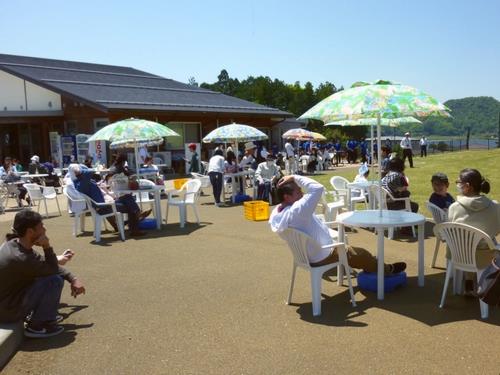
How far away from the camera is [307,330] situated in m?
4.03

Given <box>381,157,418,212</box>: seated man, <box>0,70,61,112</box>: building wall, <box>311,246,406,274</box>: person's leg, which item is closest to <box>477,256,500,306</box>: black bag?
<box>311,246,406,274</box>: person's leg

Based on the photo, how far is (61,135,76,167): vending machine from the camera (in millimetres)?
19766

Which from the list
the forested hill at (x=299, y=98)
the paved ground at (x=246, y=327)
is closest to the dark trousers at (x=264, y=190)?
the paved ground at (x=246, y=327)

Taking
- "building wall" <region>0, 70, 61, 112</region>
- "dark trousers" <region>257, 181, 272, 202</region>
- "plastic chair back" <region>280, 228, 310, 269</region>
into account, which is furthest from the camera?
"building wall" <region>0, 70, 61, 112</region>

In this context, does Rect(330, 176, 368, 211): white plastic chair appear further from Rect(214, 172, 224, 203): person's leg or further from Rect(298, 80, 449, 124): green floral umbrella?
Rect(298, 80, 449, 124): green floral umbrella

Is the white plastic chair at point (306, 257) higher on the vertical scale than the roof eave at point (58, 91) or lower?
lower

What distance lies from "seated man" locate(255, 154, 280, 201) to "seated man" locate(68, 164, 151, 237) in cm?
413

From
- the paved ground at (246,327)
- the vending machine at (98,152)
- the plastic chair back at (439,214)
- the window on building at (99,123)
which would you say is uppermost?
the window on building at (99,123)

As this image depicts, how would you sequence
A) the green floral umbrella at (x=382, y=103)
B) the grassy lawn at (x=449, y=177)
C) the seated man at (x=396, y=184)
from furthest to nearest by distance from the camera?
the grassy lawn at (x=449, y=177) → the seated man at (x=396, y=184) → the green floral umbrella at (x=382, y=103)

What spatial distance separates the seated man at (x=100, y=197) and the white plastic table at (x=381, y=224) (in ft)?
14.0

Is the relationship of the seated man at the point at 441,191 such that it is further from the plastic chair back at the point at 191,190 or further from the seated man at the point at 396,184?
the plastic chair back at the point at 191,190

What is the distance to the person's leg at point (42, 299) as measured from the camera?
3.99 meters

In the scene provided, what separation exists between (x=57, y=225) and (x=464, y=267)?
7993 millimetres

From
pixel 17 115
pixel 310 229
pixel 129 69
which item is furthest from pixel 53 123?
pixel 310 229
